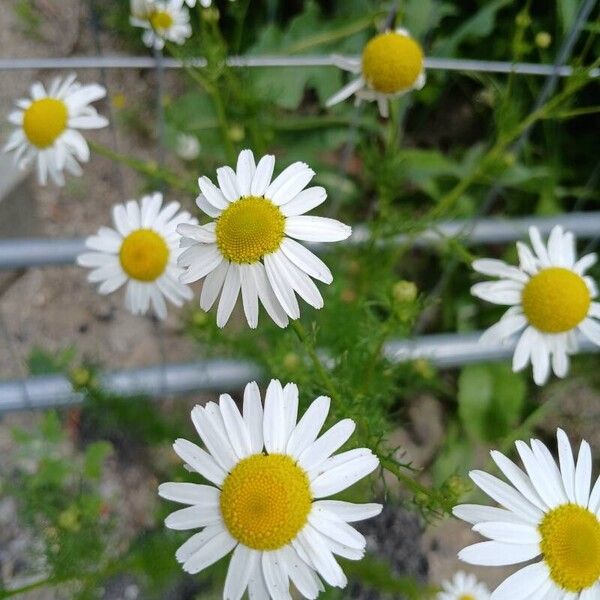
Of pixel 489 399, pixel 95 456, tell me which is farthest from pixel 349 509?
pixel 489 399

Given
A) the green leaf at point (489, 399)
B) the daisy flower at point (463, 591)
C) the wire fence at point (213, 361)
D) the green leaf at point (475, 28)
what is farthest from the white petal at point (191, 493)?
the green leaf at point (475, 28)

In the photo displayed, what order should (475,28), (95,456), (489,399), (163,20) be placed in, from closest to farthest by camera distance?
(163,20) → (95,456) → (489,399) → (475,28)

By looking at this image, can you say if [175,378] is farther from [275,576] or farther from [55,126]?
[275,576]

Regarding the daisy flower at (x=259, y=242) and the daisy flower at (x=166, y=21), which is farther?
the daisy flower at (x=166, y=21)

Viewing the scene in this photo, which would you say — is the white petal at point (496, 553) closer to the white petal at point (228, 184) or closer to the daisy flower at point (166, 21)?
the white petal at point (228, 184)

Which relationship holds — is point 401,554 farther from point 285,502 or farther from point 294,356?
point 285,502

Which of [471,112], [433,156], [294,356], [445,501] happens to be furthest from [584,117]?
[445,501]
